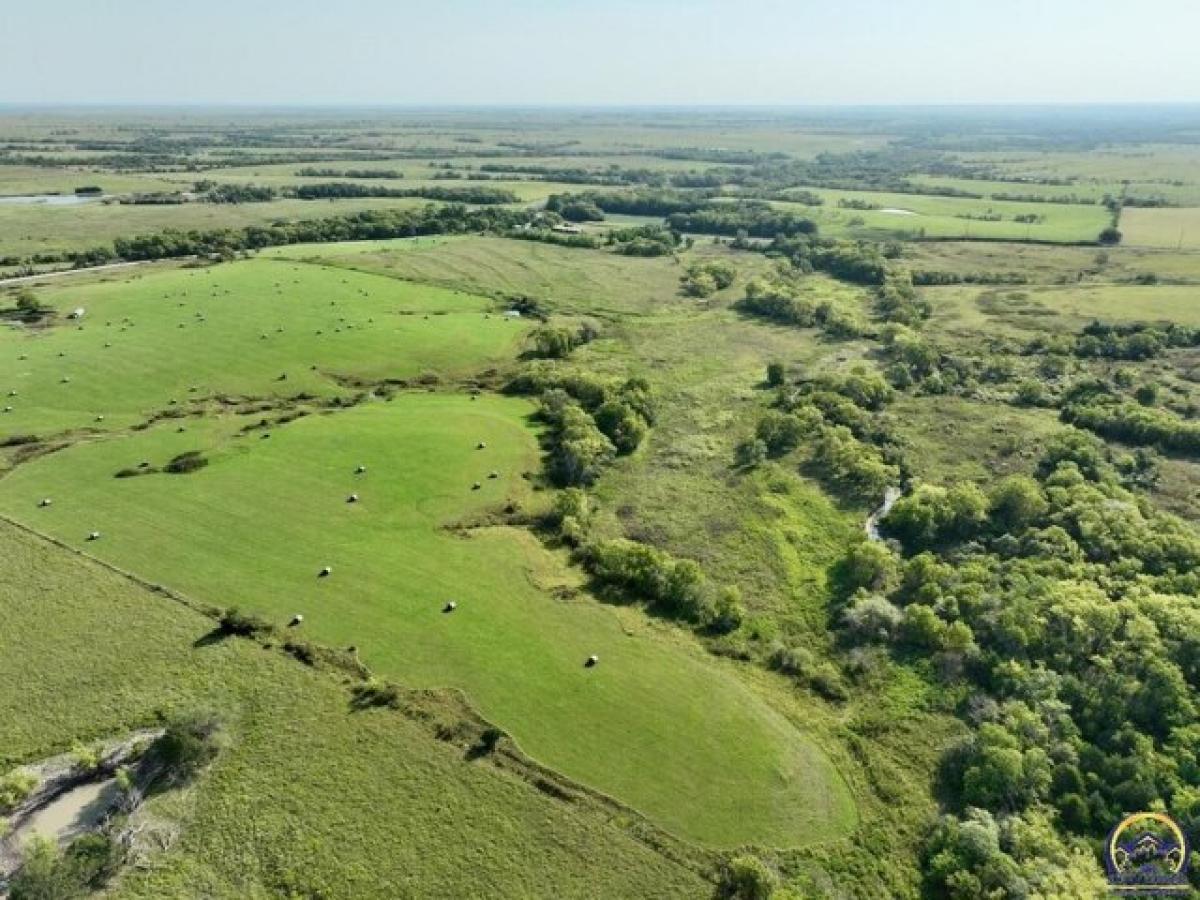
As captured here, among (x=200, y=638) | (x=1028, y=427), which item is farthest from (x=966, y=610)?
(x=200, y=638)

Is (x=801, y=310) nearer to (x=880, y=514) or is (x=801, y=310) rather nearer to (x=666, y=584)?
(x=880, y=514)

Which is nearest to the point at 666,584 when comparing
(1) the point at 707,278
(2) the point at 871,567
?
(2) the point at 871,567

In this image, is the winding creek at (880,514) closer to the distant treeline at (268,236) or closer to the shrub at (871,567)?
the shrub at (871,567)

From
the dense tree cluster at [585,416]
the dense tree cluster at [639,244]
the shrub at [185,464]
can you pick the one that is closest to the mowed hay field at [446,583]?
the shrub at [185,464]

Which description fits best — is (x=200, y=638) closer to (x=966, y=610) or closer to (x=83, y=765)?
(x=83, y=765)

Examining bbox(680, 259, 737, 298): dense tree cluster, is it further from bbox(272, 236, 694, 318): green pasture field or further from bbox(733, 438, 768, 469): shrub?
bbox(733, 438, 768, 469): shrub

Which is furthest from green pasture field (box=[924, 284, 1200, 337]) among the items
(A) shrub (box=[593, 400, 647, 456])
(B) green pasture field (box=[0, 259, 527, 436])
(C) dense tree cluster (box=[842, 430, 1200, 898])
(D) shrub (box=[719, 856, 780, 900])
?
(D) shrub (box=[719, 856, 780, 900])
